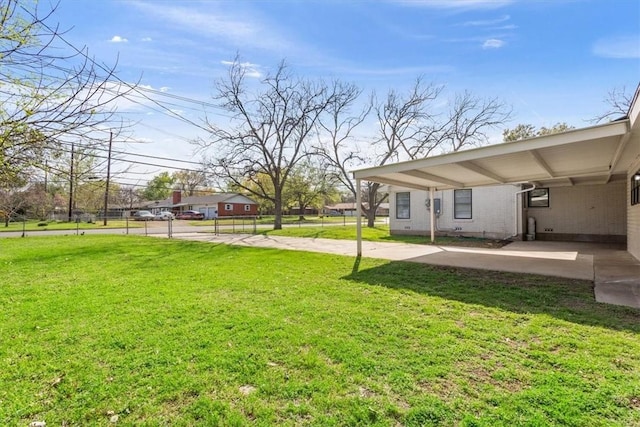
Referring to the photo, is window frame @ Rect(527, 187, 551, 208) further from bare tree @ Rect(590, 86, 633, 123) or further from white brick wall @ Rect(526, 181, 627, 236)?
bare tree @ Rect(590, 86, 633, 123)

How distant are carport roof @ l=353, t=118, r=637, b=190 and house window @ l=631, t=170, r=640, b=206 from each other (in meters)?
0.38

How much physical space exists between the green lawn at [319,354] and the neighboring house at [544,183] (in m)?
2.40

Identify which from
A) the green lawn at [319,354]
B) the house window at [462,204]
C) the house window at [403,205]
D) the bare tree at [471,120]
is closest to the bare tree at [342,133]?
the bare tree at [471,120]

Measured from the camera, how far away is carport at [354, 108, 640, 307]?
4.88m

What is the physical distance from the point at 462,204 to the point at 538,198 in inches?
107

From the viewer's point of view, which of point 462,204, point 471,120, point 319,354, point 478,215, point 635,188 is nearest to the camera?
point 319,354

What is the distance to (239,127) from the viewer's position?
20328 mm

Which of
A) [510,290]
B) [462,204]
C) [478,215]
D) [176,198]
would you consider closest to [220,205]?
[176,198]

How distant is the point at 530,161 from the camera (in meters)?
6.94

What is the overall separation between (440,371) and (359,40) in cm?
1129

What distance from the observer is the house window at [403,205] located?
15328 millimetres

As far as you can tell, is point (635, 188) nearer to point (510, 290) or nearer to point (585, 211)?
point (585, 211)

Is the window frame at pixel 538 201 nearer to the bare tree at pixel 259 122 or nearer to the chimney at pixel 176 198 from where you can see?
the bare tree at pixel 259 122

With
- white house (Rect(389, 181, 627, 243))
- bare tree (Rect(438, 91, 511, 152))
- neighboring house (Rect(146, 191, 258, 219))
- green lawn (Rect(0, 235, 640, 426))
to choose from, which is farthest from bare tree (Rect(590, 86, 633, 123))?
neighboring house (Rect(146, 191, 258, 219))
